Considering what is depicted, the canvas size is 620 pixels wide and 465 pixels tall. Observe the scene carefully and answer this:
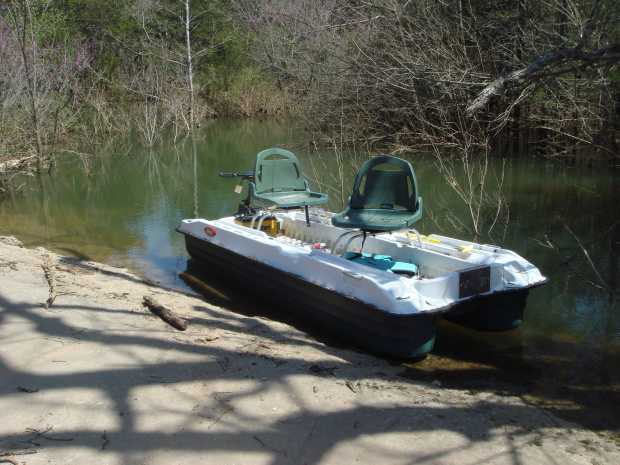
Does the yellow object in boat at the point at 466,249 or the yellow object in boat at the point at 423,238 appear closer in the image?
the yellow object in boat at the point at 466,249

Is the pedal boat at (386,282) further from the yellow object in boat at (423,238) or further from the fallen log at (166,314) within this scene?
the fallen log at (166,314)

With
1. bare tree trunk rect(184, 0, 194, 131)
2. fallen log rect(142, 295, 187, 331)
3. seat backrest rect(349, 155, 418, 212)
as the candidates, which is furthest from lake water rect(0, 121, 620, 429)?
bare tree trunk rect(184, 0, 194, 131)

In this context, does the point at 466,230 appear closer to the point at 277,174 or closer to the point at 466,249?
the point at 277,174

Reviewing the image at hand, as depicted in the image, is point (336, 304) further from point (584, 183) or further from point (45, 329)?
point (584, 183)

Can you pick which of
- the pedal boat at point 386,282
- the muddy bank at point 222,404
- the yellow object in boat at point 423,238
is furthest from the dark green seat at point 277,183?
the muddy bank at point 222,404

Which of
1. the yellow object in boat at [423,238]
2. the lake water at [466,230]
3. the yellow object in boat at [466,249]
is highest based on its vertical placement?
the yellow object in boat at [423,238]

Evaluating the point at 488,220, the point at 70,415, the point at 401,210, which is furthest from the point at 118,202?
the point at 70,415

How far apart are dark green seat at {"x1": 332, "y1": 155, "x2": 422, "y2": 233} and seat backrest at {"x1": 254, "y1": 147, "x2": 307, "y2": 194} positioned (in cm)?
168

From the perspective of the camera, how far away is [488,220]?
1069cm

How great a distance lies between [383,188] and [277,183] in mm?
1929

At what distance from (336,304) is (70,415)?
287 cm

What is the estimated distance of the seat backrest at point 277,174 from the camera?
8.34 metres

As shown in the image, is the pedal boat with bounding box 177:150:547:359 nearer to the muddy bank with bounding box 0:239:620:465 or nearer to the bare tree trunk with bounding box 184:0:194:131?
the muddy bank with bounding box 0:239:620:465

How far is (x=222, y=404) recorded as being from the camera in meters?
3.85
